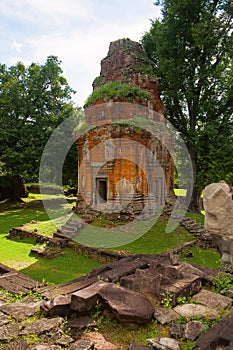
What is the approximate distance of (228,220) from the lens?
4273 mm

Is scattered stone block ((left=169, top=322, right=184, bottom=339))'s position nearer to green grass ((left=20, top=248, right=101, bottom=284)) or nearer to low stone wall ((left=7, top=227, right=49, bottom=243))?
green grass ((left=20, top=248, right=101, bottom=284))

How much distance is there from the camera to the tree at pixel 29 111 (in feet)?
70.0

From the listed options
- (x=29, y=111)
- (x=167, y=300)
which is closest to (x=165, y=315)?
(x=167, y=300)

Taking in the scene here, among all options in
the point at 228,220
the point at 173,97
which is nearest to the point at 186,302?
the point at 228,220

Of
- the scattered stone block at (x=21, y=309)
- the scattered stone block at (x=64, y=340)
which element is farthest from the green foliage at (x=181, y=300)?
the scattered stone block at (x=21, y=309)

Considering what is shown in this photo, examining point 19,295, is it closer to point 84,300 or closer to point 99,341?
point 84,300

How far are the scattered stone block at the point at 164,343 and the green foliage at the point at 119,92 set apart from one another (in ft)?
39.0

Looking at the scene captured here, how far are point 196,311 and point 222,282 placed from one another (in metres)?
1.35

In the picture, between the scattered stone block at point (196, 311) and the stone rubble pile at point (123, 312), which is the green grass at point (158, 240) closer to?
the stone rubble pile at point (123, 312)

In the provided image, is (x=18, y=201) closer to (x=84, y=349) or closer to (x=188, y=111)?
(x=188, y=111)

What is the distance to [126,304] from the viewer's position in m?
5.02

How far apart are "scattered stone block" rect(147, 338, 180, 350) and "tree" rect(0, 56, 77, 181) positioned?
60.1ft

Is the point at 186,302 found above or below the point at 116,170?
below

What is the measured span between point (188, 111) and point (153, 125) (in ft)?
13.0
